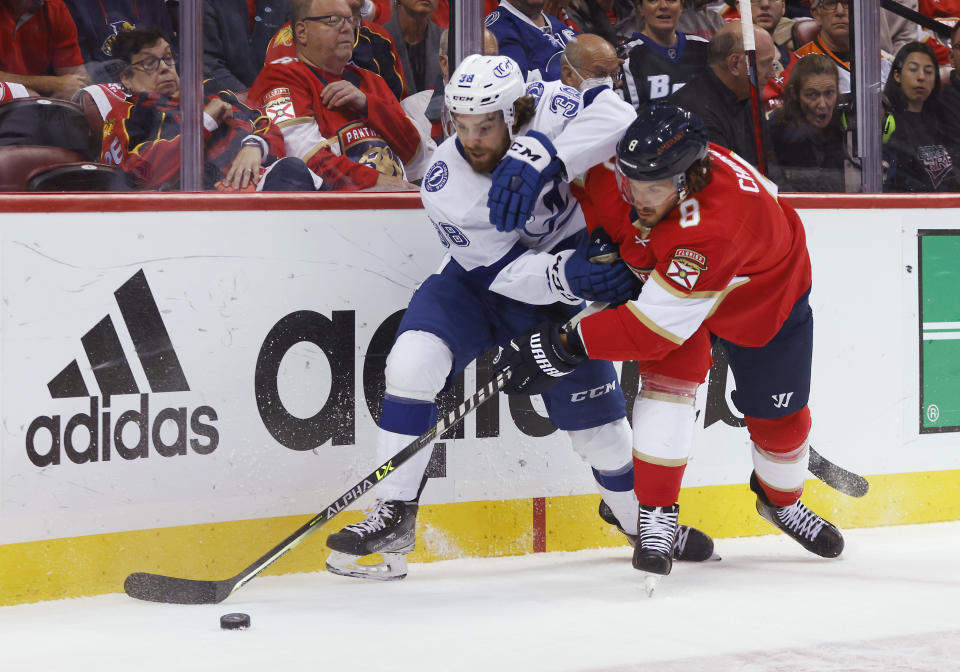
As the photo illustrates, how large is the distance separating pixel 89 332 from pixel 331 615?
2.84 feet

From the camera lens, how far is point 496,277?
2861 mm

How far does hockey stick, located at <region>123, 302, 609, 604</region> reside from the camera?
2678mm

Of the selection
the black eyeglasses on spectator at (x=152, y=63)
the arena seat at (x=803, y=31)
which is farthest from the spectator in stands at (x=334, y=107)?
the arena seat at (x=803, y=31)

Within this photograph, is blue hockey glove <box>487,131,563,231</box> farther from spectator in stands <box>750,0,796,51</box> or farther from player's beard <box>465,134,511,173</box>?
spectator in stands <box>750,0,796,51</box>

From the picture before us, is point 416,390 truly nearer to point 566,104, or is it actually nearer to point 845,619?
point 566,104

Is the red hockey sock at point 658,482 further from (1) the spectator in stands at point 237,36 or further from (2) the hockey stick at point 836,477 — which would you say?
(1) the spectator in stands at point 237,36

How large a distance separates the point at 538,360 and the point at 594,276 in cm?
23

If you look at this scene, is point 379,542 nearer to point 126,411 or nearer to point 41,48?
point 126,411

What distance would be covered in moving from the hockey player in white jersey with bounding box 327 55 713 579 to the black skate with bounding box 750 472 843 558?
0.45 metres

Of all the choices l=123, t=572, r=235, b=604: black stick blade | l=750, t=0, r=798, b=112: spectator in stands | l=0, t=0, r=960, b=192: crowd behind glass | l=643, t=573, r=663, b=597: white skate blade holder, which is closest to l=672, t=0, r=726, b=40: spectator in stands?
l=0, t=0, r=960, b=192: crowd behind glass

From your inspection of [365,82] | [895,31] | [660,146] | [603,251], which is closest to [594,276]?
[603,251]

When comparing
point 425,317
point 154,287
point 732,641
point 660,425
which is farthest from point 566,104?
point 732,641

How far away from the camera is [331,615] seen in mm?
2598

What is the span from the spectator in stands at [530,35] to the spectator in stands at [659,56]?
217 millimetres
